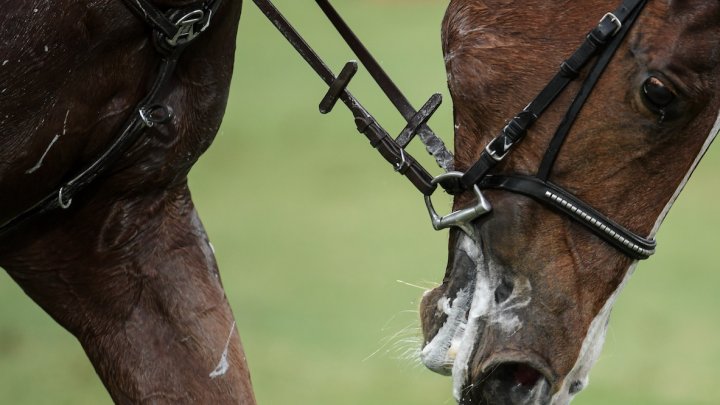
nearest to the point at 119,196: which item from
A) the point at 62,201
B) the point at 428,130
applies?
the point at 62,201

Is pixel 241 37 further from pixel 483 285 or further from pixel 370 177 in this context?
pixel 483 285

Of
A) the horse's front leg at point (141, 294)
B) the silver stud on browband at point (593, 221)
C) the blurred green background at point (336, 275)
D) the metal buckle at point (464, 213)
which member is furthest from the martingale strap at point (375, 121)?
the blurred green background at point (336, 275)

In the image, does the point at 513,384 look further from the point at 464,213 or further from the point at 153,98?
the point at 153,98

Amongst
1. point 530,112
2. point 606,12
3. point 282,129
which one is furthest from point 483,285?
point 282,129

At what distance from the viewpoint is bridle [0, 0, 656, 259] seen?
2.54 m

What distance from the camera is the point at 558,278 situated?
8.59ft

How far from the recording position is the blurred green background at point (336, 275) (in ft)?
21.0

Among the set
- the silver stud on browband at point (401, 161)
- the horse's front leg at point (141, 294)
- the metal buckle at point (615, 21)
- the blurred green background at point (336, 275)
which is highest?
the metal buckle at point (615, 21)

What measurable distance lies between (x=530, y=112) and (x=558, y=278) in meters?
0.34

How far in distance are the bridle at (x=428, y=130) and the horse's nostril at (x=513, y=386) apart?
0.31 m

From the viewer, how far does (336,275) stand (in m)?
7.64

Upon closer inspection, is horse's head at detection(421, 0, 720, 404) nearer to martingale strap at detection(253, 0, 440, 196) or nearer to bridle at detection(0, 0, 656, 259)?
bridle at detection(0, 0, 656, 259)

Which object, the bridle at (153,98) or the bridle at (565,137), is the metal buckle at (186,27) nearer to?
the bridle at (153,98)

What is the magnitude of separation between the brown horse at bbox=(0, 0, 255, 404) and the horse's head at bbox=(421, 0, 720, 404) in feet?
2.12
